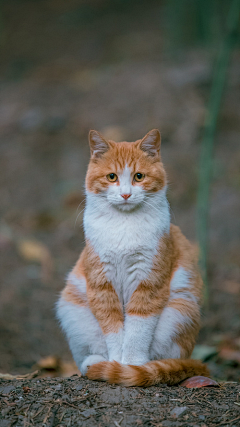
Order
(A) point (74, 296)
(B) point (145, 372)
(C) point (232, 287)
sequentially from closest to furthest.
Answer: (B) point (145, 372) → (A) point (74, 296) → (C) point (232, 287)

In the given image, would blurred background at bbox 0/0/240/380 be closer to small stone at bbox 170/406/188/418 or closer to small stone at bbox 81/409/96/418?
small stone at bbox 170/406/188/418

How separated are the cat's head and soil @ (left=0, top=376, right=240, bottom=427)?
109 centimetres

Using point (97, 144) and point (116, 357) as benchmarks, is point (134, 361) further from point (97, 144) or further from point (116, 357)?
point (97, 144)

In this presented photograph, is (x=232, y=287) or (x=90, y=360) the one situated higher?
(x=90, y=360)

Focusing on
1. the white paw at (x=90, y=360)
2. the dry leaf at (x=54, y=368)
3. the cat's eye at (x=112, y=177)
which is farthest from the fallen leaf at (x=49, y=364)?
the cat's eye at (x=112, y=177)

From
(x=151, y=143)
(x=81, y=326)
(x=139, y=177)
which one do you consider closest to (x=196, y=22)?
(x=151, y=143)

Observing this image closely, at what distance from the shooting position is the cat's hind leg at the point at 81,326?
2475mm

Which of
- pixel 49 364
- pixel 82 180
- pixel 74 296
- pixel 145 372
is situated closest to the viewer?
pixel 145 372

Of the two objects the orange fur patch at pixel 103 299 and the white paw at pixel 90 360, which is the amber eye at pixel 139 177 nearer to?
the orange fur patch at pixel 103 299

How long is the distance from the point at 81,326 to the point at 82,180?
4.37 m

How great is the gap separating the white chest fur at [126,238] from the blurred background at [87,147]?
290 millimetres

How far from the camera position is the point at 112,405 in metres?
2.07

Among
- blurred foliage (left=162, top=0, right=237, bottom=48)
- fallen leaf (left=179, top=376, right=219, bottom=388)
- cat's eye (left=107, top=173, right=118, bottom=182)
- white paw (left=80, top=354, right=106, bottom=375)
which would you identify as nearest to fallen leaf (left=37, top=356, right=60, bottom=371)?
white paw (left=80, top=354, right=106, bottom=375)

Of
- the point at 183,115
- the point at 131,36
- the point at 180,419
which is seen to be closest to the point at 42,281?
the point at 180,419
